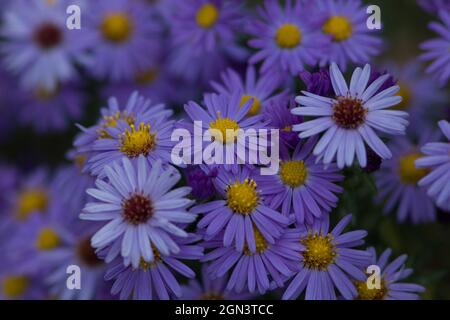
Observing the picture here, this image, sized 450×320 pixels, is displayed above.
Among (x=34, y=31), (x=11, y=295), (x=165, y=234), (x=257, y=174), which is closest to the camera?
(x=165, y=234)

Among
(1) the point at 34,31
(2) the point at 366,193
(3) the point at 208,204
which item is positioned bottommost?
(3) the point at 208,204

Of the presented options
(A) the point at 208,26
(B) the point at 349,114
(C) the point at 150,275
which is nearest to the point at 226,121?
(B) the point at 349,114

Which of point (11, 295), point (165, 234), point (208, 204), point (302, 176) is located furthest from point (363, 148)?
point (11, 295)

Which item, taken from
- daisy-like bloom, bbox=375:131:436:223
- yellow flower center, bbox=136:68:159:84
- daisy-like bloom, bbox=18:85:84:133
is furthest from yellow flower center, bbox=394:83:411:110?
daisy-like bloom, bbox=18:85:84:133

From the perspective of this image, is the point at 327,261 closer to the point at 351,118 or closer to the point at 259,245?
the point at 259,245

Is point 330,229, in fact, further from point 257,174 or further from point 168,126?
point 168,126

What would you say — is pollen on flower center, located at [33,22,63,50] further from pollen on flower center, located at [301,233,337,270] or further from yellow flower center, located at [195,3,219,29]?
pollen on flower center, located at [301,233,337,270]

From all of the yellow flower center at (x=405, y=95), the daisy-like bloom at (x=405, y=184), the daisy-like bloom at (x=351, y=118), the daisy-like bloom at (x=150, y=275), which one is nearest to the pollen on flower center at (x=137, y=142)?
the daisy-like bloom at (x=150, y=275)

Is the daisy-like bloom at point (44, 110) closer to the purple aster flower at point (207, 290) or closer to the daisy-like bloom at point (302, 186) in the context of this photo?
the purple aster flower at point (207, 290)
